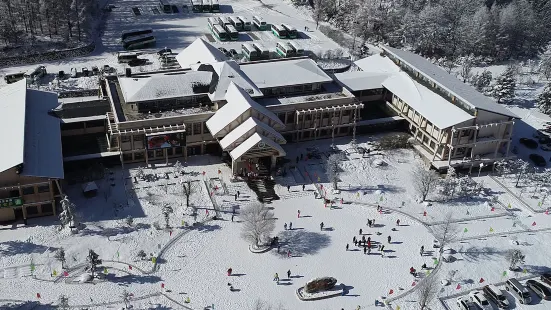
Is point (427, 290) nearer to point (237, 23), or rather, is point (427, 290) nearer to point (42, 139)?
point (42, 139)

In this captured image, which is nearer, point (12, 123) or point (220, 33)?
point (12, 123)

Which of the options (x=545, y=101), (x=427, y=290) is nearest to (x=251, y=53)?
(x=545, y=101)

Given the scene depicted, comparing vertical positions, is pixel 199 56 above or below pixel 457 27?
below

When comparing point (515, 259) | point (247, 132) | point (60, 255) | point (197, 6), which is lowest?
point (515, 259)

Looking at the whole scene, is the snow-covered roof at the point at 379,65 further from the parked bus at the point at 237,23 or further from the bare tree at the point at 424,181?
the parked bus at the point at 237,23

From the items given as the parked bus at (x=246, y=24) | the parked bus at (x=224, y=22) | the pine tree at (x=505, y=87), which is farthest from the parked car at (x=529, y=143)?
the parked bus at (x=224, y=22)
